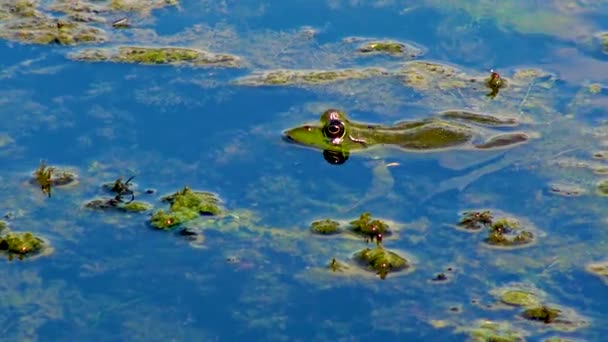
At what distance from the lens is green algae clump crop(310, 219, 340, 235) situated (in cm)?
675

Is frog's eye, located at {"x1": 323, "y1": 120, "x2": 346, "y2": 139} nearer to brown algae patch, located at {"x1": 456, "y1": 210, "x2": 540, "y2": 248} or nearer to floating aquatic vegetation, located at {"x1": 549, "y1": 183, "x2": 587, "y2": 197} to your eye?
brown algae patch, located at {"x1": 456, "y1": 210, "x2": 540, "y2": 248}

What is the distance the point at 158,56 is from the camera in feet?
28.8

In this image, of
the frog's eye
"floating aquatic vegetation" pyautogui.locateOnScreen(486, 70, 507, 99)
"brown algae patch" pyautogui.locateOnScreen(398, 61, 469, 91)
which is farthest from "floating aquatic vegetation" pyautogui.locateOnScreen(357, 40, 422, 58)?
the frog's eye

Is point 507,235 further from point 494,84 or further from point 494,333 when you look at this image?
point 494,84

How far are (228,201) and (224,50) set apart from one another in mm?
2283

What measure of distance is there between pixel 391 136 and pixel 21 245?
8.57 feet

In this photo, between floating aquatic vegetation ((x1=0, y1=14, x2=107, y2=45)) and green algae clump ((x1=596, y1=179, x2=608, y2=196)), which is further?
floating aquatic vegetation ((x1=0, y1=14, x2=107, y2=45))

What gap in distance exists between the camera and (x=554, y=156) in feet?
25.1

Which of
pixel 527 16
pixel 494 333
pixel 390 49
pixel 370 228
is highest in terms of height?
pixel 527 16

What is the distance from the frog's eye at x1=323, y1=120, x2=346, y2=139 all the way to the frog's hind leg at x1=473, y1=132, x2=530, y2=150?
36.5 inches

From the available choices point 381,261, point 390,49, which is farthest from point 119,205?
point 390,49

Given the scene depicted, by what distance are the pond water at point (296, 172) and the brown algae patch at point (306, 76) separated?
0.02 m

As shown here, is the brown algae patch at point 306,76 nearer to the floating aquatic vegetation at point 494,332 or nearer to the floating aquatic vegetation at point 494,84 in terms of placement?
the floating aquatic vegetation at point 494,84

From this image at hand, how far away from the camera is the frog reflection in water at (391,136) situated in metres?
→ 7.65
